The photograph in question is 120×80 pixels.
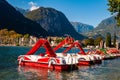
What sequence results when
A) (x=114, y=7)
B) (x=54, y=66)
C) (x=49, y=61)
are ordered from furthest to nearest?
(x=49, y=61), (x=54, y=66), (x=114, y=7)

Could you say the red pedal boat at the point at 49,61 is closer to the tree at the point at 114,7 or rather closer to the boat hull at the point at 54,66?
the boat hull at the point at 54,66

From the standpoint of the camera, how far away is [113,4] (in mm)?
51406

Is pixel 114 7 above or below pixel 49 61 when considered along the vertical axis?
above

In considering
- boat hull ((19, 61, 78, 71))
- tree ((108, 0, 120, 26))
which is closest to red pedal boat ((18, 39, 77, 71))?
boat hull ((19, 61, 78, 71))

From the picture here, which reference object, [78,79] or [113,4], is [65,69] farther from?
[113,4]

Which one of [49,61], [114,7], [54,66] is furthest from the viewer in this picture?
[49,61]

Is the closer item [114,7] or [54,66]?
[114,7]

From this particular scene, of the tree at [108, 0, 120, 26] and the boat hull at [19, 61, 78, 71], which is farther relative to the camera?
the boat hull at [19, 61, 78, 71]

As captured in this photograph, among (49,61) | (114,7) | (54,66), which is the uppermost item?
(114,7)

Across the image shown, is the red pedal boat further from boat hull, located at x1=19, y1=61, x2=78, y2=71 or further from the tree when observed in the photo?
the tree

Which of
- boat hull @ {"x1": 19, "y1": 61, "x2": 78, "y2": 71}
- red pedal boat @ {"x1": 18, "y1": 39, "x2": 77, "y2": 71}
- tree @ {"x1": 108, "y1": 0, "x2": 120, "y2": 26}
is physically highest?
tree @ {"x1": 108, "y1": 0, "x2": 120, "y2": 26}

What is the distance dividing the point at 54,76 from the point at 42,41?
57.0 ft

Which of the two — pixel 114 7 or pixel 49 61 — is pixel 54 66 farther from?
pixel 114 7

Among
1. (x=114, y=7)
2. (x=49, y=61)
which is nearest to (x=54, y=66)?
(x=49, y=61)
